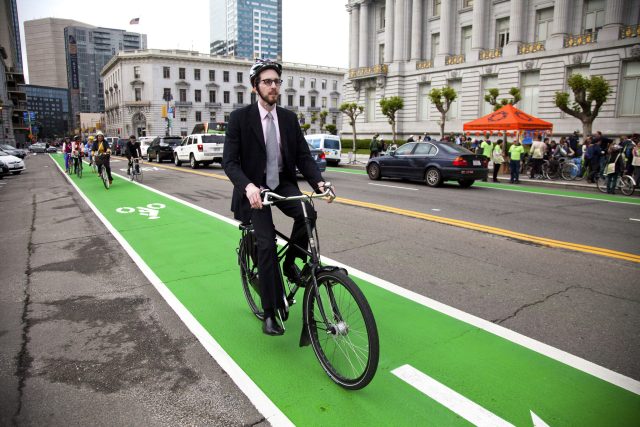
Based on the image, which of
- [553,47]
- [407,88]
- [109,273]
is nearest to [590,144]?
[109,273]

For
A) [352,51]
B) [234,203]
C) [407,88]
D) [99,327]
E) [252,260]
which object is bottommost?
[99,327]

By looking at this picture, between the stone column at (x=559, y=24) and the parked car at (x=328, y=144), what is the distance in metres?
22.4

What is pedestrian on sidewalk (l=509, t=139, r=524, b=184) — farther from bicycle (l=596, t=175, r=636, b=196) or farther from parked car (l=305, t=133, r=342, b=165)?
parked car (l=305, t=133, r=342, b=165)

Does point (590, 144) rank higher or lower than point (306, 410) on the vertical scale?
higher

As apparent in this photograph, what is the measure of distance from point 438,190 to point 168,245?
1009 centimetres

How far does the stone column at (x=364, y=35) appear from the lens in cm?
5444

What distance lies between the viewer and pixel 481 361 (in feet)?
11.5

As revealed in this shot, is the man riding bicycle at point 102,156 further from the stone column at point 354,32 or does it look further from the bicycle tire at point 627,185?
the stone column at point 354,32

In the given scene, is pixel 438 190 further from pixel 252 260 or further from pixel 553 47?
pixel 553 47

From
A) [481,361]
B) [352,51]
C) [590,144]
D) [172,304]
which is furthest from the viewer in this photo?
[352,51]

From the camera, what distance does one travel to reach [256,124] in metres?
3.57

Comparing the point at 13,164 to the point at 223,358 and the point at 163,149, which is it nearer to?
the point at 163,149

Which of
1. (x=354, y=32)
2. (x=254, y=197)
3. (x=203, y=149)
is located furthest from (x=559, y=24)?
(x=254, y=197)

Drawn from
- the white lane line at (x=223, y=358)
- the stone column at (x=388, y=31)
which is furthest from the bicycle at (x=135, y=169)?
the stone column at (x=388, y=31)
